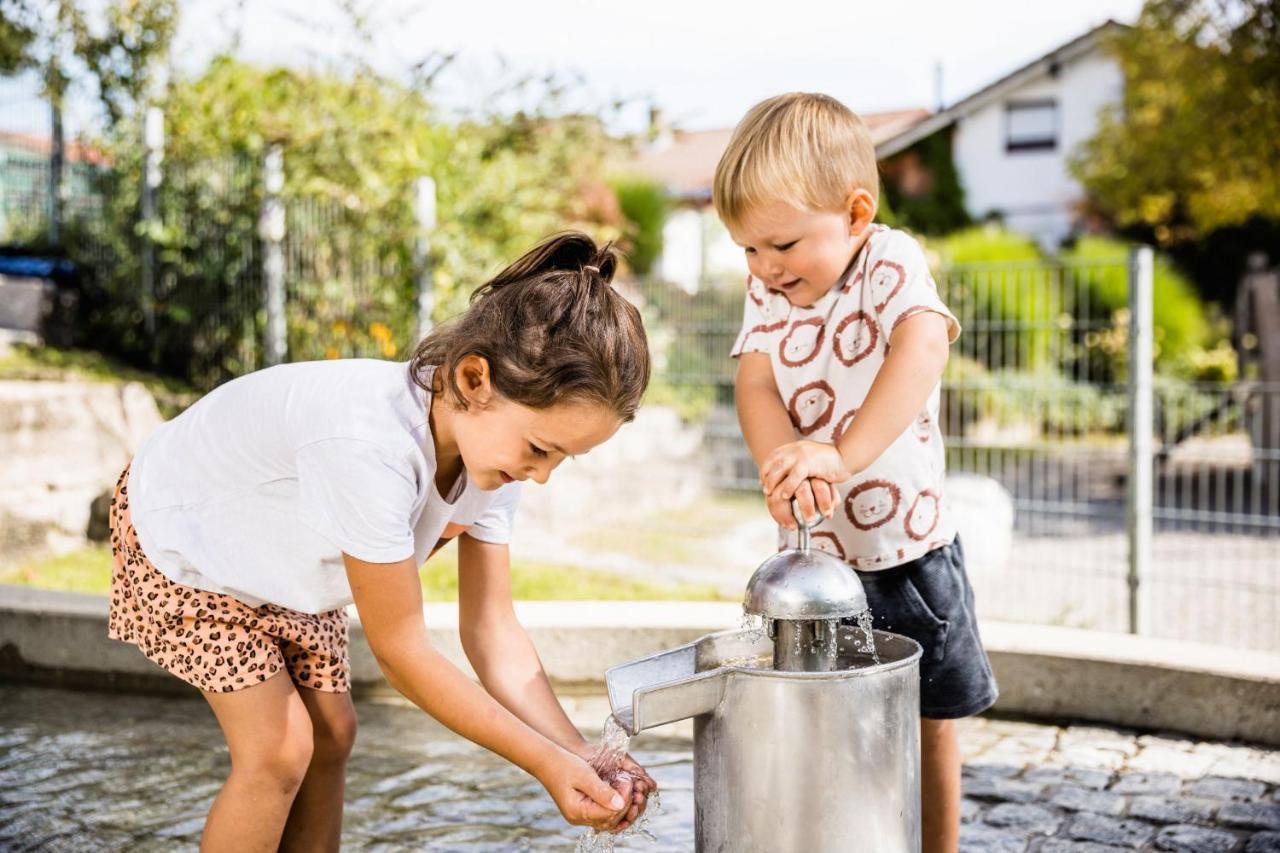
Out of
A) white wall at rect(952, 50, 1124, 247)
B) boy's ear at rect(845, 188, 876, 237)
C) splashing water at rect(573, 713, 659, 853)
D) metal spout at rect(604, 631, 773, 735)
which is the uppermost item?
white wall at rect(952, 50, 1124, 247)

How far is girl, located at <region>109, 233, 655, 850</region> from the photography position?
1.89 meters

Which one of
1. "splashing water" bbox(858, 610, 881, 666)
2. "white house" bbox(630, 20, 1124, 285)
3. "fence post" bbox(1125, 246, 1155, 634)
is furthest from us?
"white house" bbox(630, 20, 1124, 285)

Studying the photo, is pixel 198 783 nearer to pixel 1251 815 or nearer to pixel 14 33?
pixel 1251 815

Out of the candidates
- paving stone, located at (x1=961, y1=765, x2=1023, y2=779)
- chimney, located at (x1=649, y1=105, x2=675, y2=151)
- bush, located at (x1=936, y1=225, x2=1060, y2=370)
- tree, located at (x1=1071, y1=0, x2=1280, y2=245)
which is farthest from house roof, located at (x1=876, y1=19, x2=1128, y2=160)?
paving stone, located at (x1=961, y1=765, x2=1023, y2=779)

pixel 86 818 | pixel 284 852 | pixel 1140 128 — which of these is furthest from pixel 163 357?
pixel 1140 128

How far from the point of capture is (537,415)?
1858 millimetres

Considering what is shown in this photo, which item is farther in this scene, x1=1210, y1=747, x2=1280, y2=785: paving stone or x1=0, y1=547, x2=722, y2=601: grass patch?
x1=0, y1=547, x2=722, y2=601: grass patch

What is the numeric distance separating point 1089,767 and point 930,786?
925 millimetres

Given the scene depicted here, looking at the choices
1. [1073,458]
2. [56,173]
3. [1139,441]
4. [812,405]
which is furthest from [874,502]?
[56,173]

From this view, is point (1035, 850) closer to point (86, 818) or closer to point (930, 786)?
point (930, 786)

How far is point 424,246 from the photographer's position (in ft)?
23.0

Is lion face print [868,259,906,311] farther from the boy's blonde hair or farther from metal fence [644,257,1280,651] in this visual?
metal fence [644,257,1280,651]

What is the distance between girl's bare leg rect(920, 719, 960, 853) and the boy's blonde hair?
95cm

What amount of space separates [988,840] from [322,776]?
4.43 feet
